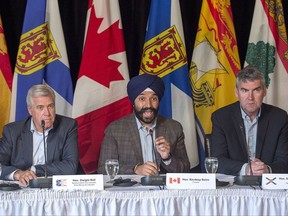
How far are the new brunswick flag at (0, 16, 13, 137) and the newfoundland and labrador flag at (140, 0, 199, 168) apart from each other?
1189 mm

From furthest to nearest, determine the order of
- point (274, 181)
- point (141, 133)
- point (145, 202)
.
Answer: point (141, 133)
point (274, 181)
point (145, 202)

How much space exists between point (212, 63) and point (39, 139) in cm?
193

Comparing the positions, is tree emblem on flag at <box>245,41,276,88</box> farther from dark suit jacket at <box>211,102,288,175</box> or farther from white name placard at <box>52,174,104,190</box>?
white name placard at <box>52,174,104,190</box>

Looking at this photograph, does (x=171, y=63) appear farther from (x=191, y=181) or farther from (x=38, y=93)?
(x=191, y=181)

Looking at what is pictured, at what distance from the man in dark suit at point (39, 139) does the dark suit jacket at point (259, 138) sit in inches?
41.7

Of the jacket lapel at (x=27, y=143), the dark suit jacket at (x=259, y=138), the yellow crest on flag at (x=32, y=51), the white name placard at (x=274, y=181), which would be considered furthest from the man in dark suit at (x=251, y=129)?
the yellow crest on flag at (x=32, y=51)

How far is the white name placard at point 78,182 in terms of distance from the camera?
Result: 324 centimetres

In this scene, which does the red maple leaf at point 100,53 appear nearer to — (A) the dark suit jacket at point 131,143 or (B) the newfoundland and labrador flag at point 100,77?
(B) the newfoundland and labrador flag at point 100,77

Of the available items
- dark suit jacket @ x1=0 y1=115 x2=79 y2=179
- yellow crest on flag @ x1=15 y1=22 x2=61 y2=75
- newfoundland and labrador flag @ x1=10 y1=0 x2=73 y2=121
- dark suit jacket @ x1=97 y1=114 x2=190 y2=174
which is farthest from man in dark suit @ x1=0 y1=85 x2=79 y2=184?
yellow crest on flag @ x1=15 y1=22 x2=61 y2=75

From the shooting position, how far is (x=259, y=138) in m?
4.50

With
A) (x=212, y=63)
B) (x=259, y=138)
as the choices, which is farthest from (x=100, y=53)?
(x=259, y=138)

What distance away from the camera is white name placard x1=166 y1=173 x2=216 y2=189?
328cm

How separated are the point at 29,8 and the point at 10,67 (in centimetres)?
55

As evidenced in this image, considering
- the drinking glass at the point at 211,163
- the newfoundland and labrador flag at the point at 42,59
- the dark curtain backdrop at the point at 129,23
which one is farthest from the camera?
the dark curtain backdrop at the point at 129,23
